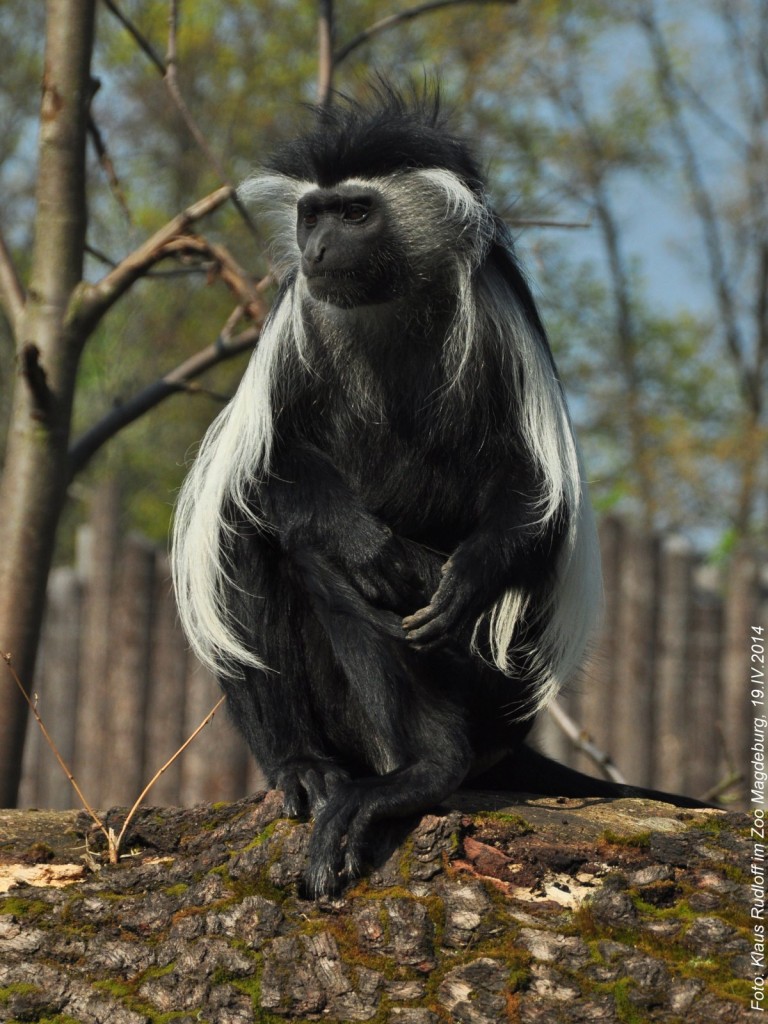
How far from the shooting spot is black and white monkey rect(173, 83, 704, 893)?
2.57 meters

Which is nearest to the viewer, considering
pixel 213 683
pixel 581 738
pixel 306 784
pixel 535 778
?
pixel 306 784

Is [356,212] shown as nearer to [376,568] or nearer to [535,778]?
[376,568]

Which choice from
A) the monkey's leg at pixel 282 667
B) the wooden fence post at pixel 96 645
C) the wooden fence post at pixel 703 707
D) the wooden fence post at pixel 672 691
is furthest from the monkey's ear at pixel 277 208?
the wooden fence post at pixel 703 707

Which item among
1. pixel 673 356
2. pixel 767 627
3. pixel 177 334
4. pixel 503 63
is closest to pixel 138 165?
pixel 177 334

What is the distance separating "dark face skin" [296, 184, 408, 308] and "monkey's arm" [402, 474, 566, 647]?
631 millimetres

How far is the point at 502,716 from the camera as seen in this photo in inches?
109

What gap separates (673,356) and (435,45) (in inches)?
245

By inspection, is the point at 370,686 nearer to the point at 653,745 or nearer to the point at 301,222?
the point at 301,222

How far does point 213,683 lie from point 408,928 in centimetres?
407

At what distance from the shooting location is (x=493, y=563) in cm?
259

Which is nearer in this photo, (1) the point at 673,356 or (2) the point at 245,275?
(2) the point at 245,275

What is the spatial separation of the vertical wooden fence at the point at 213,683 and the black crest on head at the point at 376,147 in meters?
3.19

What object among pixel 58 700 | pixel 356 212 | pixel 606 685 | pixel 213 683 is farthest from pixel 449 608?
pixel 58 700

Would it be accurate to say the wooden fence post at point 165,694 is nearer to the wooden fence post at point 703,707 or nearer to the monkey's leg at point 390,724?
the wooden fence post at point 703,707
